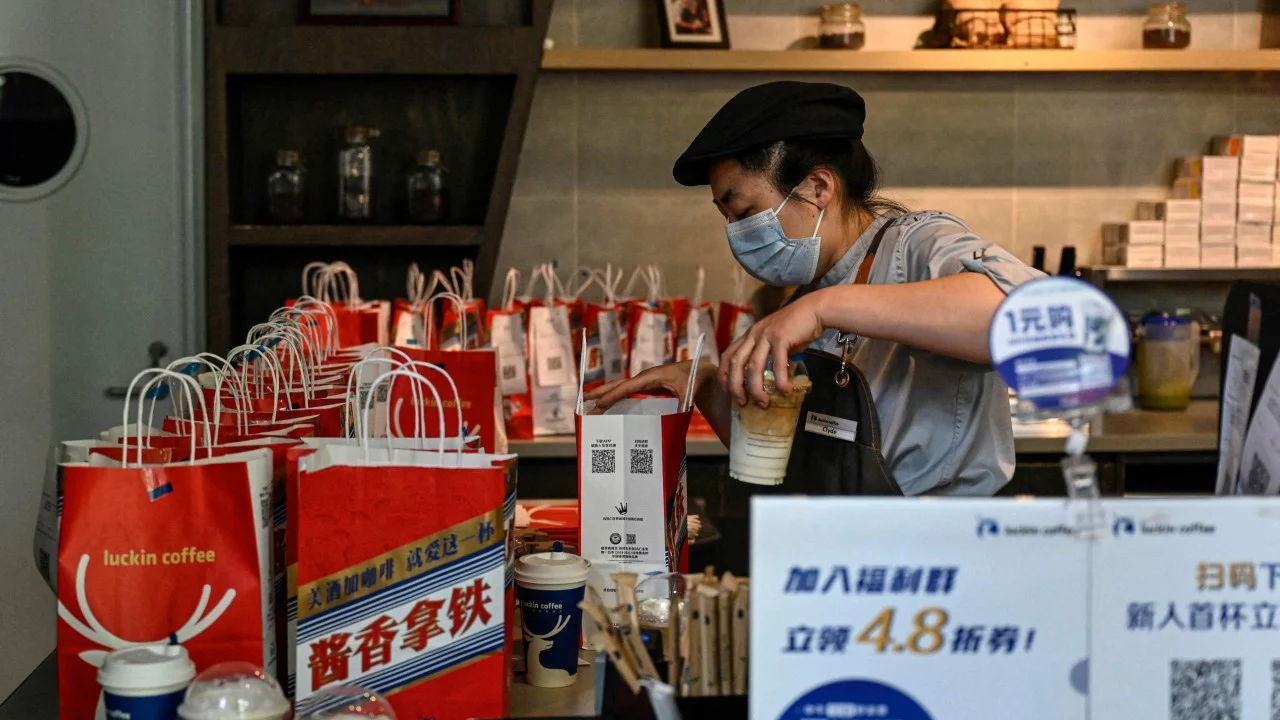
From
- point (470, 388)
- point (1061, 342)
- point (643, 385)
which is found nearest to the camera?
point (1061, 342)

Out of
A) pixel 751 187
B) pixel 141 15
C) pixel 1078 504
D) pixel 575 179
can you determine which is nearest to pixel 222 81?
pixel 141 15

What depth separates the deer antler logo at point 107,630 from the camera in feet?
4.58

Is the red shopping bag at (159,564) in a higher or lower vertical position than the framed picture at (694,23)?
lower

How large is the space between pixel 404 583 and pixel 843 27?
3.09 m

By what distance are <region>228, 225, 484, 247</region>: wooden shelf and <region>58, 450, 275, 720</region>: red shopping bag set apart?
2.28 meters

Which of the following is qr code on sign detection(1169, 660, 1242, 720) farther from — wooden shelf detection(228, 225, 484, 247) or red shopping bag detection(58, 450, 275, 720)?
wooden shelf detection(228, 225, 484, 247)

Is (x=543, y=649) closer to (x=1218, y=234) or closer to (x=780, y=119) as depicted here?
(x=780, y=119)

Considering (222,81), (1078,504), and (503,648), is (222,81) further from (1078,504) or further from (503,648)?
(1078,504)

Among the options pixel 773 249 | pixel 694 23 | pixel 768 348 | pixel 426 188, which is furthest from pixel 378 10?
pixel 768 348

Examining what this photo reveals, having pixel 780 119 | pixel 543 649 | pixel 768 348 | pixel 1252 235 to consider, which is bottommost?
pixel 543 649

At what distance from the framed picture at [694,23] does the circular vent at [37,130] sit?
1.79m

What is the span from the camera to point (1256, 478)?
1372 mm

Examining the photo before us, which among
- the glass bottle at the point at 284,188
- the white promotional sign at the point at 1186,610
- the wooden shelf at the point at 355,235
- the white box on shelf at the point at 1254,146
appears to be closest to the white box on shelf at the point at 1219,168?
the white box on shelf at the point at 1254,146

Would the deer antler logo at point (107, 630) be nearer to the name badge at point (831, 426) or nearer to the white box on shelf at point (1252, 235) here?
the name badge at point (831, 426)
